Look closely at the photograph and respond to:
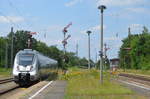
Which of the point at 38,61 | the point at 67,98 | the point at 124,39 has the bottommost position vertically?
the point at 67,98

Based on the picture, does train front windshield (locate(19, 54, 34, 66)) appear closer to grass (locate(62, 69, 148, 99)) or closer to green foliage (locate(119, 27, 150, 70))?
grass (locate(62, 69, 148, 99))

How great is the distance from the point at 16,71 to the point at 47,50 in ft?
395

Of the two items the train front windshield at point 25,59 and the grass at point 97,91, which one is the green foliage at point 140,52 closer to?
the train front windshield at point 25,59

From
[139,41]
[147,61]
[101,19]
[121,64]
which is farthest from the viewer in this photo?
[121,64]

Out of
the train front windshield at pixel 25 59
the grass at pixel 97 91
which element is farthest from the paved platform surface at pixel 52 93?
the train front windshield at pixel 25 59

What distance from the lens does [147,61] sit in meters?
101

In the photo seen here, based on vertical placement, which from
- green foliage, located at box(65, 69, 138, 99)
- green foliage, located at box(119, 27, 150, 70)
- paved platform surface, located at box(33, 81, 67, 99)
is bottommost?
paved platform surface, located at box(33, 81, 67, 99)

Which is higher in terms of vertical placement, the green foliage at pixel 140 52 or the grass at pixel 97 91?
the green foliage at pixel 140 52

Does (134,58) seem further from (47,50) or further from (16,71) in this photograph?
(16,71)

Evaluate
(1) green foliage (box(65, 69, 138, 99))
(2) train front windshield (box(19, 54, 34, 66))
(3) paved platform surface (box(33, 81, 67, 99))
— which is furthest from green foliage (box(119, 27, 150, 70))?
(3) paved platform surface (box(33, 81, 67, 99))

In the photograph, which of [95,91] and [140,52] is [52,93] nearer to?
[95,91]

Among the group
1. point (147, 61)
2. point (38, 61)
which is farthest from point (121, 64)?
point (38, 61)

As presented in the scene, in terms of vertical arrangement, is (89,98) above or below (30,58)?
below

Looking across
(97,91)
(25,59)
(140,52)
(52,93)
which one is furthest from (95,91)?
(140,52)
